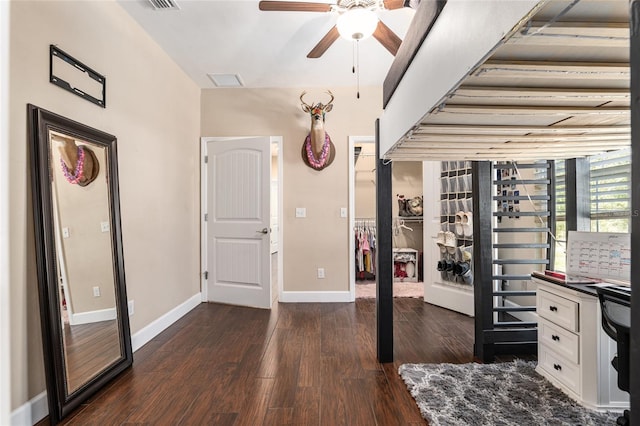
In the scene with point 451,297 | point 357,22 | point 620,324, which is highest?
point 357,22

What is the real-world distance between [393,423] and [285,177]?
10.1 ft

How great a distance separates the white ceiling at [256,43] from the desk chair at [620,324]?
7.51ft

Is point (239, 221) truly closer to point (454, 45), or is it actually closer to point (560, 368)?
point (560, 368)

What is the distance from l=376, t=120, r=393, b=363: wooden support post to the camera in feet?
7.93

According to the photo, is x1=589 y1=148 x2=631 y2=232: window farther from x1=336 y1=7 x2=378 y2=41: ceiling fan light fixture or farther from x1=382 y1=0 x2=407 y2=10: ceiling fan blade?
x1=336 y1=7 x2=378 y2=41: ceiling fan light fixture

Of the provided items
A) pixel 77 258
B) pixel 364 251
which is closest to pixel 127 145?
pixel 77 258

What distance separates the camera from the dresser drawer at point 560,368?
6.17 ft

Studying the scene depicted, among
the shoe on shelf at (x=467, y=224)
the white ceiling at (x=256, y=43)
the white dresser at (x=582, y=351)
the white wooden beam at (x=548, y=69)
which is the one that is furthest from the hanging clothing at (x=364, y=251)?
the white wooden beam at (x=548, y=69)

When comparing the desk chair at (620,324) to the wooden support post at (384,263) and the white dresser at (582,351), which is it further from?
the wooden support post at (384,263)

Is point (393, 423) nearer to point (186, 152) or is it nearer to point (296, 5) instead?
point (296, 5)

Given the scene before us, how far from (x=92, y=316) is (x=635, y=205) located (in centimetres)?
262

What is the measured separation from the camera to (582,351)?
1.84m

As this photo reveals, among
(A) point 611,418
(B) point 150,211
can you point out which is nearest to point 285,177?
(B) point 150,211

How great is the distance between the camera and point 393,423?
1.70m
